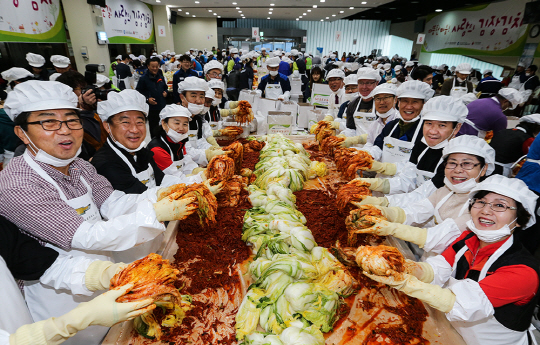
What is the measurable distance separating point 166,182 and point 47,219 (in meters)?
1.45

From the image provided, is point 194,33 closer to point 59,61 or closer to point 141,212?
point 59,61

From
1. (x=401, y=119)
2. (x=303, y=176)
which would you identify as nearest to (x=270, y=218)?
(x=303, y=176)

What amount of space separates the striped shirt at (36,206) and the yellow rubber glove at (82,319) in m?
0.51

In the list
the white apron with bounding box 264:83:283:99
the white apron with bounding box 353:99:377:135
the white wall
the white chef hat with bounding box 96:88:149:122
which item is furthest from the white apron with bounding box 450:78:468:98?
the white wall

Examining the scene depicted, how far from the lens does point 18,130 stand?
1773 mm

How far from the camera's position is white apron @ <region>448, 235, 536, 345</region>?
1.72 metres

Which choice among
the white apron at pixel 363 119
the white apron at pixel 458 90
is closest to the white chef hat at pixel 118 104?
the white apron at pixel 363 119

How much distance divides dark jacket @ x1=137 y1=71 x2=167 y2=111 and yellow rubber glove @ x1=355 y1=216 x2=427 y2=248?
22.7 ft

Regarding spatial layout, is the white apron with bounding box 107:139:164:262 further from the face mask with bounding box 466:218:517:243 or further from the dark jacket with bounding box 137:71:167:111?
the dark jacket with bounding box 137:71:167:111

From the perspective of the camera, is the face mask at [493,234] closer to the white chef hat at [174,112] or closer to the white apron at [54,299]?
the white apron at [54,299]

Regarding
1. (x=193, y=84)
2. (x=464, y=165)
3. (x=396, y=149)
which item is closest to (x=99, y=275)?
(x=464, y=165)

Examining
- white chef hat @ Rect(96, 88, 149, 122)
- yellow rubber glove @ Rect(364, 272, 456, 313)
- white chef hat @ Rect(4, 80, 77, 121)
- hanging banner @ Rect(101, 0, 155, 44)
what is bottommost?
yellow rubber glove @ Rect(364, 272, 456, 313)

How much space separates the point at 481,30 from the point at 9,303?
2328 cm

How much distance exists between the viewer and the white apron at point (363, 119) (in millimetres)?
4773
